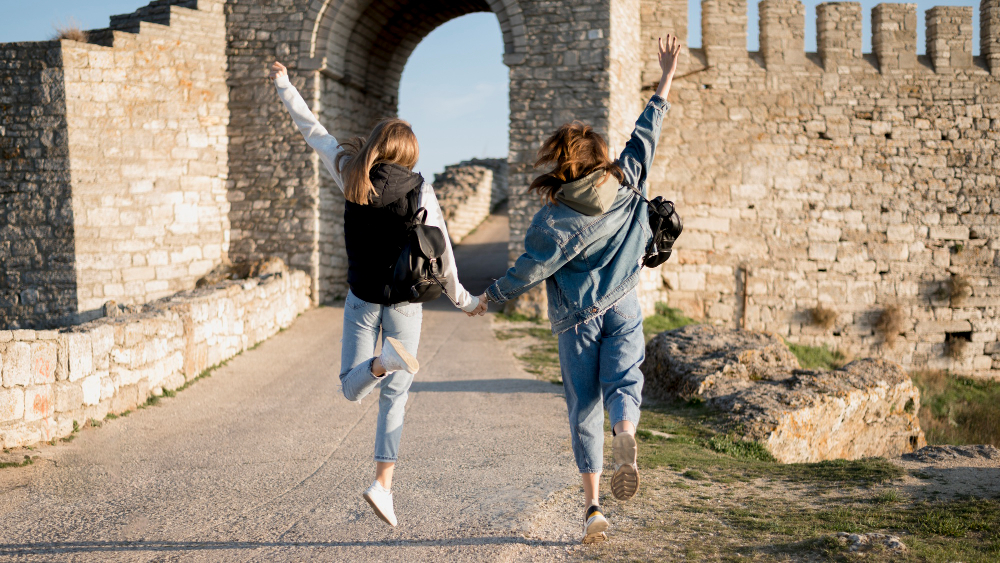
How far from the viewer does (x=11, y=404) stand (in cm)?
458

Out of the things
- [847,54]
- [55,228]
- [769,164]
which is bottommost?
[55,228]

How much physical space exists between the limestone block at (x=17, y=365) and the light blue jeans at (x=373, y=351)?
2864 mm

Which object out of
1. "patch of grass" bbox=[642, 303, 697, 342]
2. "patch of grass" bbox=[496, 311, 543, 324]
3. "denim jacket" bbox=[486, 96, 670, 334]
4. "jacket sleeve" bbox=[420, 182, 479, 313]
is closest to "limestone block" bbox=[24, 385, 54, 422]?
"jacket sleeve" bbox=[420, 182, 479, 313]

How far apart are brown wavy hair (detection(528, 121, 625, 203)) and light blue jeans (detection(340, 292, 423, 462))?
2.62ft

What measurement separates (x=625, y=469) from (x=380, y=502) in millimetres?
1042

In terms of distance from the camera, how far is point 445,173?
1958cm

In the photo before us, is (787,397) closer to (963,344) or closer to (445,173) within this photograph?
(963,344)

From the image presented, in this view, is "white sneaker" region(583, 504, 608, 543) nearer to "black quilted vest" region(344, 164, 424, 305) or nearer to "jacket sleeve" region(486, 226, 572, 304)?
"jacket sleeve" region(486, 226, 572, 304)

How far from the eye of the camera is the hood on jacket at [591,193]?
2.95 m

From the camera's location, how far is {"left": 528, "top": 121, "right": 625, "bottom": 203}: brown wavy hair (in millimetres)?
2975

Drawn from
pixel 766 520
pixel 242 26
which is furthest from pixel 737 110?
pixel 766 520

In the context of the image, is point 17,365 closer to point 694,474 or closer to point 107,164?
point 694,474

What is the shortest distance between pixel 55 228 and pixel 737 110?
10.5 meters

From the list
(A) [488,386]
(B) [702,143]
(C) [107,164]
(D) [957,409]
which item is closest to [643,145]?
(A) [488,386]
